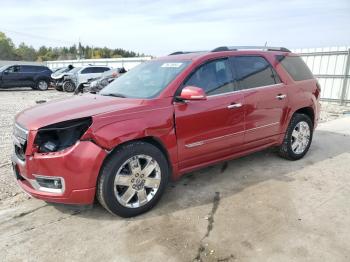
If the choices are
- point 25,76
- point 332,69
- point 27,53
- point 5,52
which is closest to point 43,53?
point 27,53

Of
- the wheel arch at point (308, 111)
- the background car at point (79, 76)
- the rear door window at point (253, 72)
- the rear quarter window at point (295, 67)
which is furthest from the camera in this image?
the background car at point (79, 76)

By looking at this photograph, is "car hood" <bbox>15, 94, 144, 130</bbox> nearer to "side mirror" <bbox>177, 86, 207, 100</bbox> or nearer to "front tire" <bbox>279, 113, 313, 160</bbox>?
"side mirror" <bbox>177, 86, 207, 100</bbox>

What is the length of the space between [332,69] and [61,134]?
1324cm

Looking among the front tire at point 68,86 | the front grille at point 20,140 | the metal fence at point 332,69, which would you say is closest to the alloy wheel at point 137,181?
the front grille at point 20,140

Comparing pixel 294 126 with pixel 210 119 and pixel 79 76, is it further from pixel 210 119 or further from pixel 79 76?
pixel 79 76

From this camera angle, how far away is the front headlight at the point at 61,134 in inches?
121

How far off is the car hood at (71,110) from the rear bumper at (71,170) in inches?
12.7

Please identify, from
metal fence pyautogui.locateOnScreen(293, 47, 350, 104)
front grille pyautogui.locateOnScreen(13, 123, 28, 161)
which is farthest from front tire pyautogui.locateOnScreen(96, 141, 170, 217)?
metal fence pyautogui.locateOnScreen(293, 47, 350, 104)

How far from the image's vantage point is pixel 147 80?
13.4 ft

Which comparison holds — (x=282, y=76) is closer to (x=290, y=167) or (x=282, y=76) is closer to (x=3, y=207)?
(x=290, y=167)

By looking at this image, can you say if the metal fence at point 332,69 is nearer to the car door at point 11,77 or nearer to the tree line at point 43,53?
the car door at point 11,77

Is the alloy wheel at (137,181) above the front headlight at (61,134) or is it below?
below

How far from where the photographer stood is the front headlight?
3.08m

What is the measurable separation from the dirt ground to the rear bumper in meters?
0.38
